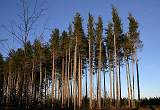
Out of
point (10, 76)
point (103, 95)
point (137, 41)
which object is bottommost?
point (103, 95)

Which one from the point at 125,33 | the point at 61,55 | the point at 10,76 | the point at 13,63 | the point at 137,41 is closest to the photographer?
the point at 137,41

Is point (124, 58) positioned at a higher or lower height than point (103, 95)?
higher

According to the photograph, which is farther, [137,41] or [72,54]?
[72,54]

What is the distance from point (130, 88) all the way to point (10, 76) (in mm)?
40139

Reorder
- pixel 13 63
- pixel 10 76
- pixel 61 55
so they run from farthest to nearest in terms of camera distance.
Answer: pixel 10 76
pixel 13 63
pixel 61 55

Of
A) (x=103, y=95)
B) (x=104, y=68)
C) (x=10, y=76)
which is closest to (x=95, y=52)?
(x=104, y=68)

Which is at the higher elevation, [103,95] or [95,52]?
[95,52]

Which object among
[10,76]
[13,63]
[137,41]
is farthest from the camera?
[10,76]

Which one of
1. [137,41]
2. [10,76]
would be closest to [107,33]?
[137,41]

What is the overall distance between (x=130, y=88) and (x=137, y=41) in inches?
321

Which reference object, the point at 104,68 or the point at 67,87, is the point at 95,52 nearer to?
the point at 104,68

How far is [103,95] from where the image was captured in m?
48.8

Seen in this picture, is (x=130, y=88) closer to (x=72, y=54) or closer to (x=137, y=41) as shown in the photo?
(x=137, y=41)

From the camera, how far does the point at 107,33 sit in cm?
4894
